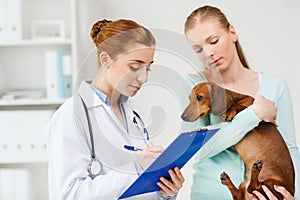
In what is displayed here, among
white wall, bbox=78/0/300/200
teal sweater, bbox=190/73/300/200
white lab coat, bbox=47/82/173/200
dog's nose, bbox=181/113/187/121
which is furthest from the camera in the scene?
white wall, bbox=78/0/300/200

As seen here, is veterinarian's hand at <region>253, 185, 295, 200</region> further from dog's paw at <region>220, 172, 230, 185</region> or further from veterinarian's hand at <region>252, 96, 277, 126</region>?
veterinarian's hand at <region>252, 96, 277, 126</region>

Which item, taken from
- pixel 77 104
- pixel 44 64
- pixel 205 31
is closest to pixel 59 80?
pixel 44 64

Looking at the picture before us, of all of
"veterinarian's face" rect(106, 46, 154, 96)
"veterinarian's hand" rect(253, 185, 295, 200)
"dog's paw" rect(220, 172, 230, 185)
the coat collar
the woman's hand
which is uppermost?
"veterinarian's face" rect(106, 46, 154, 96)

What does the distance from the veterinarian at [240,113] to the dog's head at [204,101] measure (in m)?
0.06

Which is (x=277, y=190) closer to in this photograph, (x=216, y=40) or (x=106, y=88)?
(x=216, y=40)

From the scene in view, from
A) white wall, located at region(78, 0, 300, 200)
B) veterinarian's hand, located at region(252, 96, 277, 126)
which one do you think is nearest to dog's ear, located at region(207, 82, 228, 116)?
veterinarian's hand, located at region(252, 96, 277, 126)

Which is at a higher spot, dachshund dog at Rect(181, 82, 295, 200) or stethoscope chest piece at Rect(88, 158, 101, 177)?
stethoscope chest piece at Rect(88, 158, 101, 177)

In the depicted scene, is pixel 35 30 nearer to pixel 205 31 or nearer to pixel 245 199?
pixel 205 31

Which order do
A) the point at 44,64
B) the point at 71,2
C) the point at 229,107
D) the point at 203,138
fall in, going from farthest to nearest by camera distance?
1. the point at 44,64
2. the point at 71,2
3. the point at 229,107
4. the point at 203,138

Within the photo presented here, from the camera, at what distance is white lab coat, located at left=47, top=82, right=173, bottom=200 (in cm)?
146

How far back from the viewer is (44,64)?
3.18 meters

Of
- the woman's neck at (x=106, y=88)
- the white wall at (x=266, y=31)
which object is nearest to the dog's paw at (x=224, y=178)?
the woman's neck at (x=106, y=88)

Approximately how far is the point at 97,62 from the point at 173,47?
206 mm

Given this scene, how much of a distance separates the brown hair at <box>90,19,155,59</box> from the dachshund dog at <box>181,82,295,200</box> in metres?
0.61
